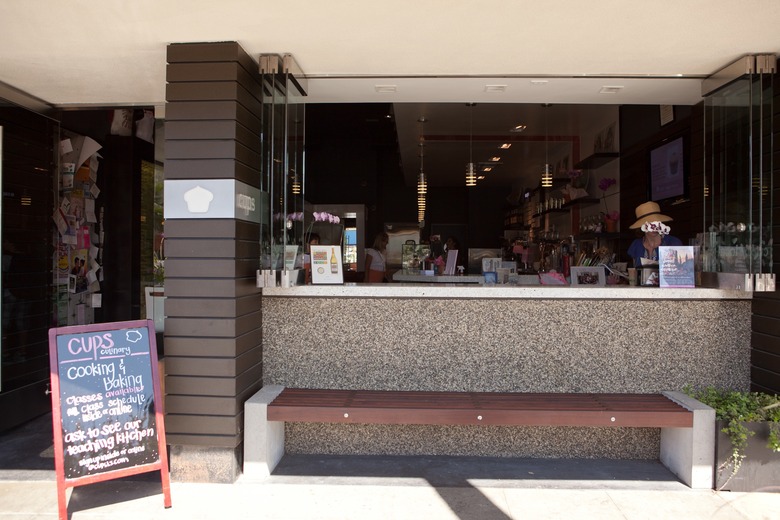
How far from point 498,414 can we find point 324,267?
5.01 ft

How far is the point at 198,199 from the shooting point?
3.38 m

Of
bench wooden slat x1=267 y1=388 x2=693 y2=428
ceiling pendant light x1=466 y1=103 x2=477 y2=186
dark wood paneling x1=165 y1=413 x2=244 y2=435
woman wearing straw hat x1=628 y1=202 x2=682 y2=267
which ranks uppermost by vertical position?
ceiling pendant light x1=466 y1=103 x2=477 y2=186

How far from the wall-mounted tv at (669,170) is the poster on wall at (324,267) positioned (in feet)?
12.2

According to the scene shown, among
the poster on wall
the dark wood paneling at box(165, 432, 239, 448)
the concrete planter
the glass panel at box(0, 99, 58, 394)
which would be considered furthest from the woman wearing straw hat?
the glass panel at box(0, 99, 58, 394)

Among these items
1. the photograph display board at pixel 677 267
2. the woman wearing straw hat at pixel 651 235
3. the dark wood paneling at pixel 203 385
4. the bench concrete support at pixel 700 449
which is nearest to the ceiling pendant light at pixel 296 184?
the dark wood paneling at pixel 203 385

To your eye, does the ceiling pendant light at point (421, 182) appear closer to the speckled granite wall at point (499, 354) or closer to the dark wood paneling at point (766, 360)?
the speckled granite wall at point (499, 354)

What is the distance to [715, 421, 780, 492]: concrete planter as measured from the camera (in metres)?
3.25

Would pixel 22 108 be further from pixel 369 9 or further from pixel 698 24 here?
pixel 698 24

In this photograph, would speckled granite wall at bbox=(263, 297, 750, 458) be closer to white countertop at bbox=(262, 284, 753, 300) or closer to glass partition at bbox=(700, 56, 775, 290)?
white countertop at bbox=(262, 284, 753, 300)

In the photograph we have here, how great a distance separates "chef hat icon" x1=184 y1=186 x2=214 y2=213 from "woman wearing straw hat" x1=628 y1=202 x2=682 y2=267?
126 inches

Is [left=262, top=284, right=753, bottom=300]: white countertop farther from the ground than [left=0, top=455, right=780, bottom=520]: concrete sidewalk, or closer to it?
farther from the ground

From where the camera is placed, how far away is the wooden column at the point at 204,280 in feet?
11.0

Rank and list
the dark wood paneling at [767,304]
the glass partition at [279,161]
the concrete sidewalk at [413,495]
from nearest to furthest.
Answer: the concrete sidewalk at [413,495], the dark wood paneling at [767,304], the glass partition at [279,161]

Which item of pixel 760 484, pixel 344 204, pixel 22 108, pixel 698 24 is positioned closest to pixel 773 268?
pixel 760 484
